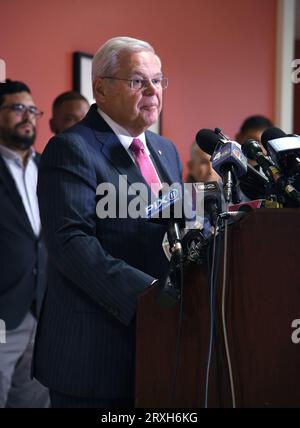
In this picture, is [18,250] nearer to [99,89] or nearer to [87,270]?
[99,89]

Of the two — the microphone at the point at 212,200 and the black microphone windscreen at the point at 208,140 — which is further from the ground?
the black microphone windscreen at the point at 208,140

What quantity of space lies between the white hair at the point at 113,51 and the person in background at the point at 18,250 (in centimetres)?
125

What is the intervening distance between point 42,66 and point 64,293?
86.6 inches

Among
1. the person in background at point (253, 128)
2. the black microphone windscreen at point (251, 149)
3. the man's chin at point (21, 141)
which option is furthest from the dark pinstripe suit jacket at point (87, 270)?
the person in background at point (253, 128)

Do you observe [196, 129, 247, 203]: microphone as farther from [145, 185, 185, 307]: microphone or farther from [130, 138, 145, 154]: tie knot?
[130, 138, 145, 154]: tie knot

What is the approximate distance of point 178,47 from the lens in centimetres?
466

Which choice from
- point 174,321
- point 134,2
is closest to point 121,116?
point 174,321

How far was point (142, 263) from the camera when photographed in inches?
67.9

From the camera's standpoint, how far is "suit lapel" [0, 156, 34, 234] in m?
2.98

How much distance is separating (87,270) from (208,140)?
404 millimetres

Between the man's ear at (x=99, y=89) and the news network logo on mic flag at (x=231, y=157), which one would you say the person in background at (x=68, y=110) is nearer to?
the man's ear at (x=99, y=89)

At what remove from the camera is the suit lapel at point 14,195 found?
117 inches

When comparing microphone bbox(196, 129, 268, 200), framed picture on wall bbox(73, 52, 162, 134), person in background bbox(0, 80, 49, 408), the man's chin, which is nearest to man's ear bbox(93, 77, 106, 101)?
microphone bbox(196, 129, 268, 200)

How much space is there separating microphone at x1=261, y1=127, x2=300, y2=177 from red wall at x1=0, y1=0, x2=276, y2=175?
7.65 ft
